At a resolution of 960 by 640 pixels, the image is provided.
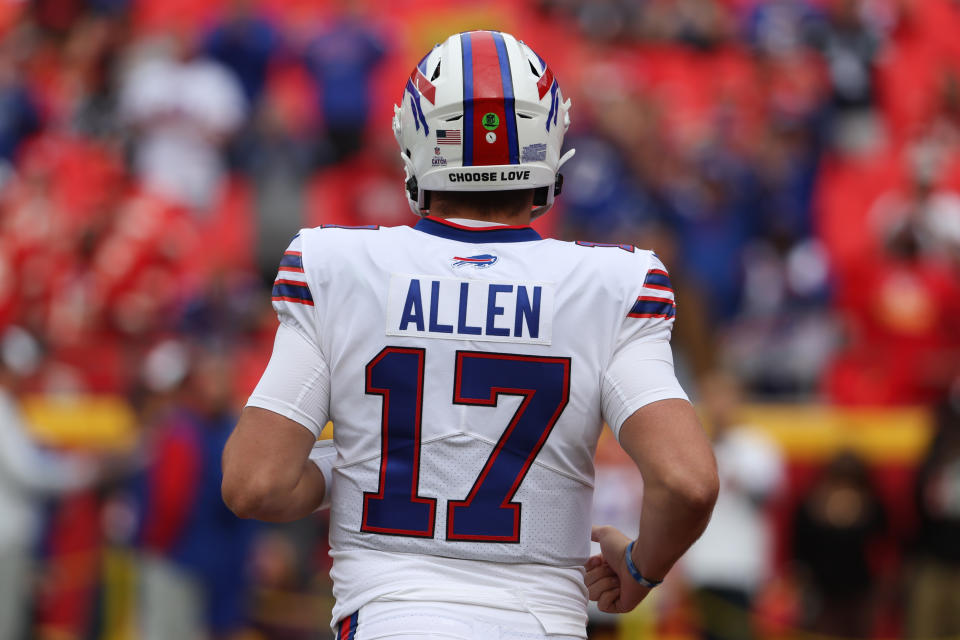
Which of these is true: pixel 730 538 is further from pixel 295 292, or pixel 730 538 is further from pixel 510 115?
pixel 295 292

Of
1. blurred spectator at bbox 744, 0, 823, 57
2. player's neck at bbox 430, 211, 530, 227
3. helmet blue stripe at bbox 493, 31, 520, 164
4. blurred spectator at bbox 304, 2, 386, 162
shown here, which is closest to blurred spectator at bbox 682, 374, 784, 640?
player's neck at bbox 430, 211, 530, 227

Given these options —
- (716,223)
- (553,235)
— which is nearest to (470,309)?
(716,223)

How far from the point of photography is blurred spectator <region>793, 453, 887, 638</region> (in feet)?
28.6

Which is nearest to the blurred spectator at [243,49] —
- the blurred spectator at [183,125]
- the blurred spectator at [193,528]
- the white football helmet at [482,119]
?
the blurred spectator at [183,125]

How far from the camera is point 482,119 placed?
2.86 meters

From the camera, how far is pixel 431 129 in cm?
290

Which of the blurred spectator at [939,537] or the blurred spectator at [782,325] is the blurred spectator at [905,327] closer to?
the blurred spectator at [782,325]

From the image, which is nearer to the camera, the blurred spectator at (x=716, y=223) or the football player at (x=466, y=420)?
the football player at (x=466, y=420)

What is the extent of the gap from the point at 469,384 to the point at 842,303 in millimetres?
8382

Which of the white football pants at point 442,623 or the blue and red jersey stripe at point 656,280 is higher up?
the blue and red jersey stripe at point 656,280

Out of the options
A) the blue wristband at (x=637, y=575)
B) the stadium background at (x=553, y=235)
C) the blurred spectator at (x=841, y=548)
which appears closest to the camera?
the blue wristband at (x=637, y=575)

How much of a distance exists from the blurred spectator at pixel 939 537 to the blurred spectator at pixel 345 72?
6443 mm

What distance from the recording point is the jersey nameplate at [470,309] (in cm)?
271

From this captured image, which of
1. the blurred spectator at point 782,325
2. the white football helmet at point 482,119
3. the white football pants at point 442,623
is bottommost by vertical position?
the blurred spectator at point 782,325
